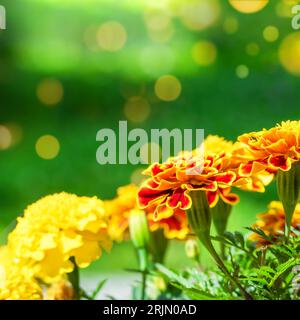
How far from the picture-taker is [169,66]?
2441 millimetres

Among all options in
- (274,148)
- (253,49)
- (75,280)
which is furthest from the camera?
(253,49)

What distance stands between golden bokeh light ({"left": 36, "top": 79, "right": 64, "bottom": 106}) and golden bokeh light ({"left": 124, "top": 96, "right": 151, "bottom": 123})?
0.24 metres

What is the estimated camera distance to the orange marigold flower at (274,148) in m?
0.60

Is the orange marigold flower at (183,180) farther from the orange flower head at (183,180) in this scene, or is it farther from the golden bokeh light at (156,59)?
the golden bokeh light at (156,59)

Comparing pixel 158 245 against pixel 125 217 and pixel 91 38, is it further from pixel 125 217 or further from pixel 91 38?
pixel 91 38

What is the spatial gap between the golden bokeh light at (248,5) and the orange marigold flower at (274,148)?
6.06ft

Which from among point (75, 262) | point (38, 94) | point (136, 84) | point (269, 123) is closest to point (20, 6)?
point (38, 94)

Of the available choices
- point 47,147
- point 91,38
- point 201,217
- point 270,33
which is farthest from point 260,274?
point 91,38

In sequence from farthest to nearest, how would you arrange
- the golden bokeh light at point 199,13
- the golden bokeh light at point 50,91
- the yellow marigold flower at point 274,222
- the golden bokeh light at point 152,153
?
1. the golden bokeh light at point 199,13
2. the golden bokeh light at point 50,91
3. the golden bokeh light at point 152,153
4. the yellow marigold flower at point 274,222

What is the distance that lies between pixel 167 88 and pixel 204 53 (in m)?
0.20

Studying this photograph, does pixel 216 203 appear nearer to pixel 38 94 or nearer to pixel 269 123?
pixel 269 123

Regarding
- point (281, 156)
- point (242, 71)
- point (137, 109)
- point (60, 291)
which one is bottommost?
point (60, 291)

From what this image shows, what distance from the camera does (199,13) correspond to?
2.50 m

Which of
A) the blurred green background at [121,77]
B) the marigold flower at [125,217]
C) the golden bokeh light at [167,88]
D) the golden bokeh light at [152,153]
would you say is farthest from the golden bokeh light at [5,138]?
the marigold flower at [125,217]
